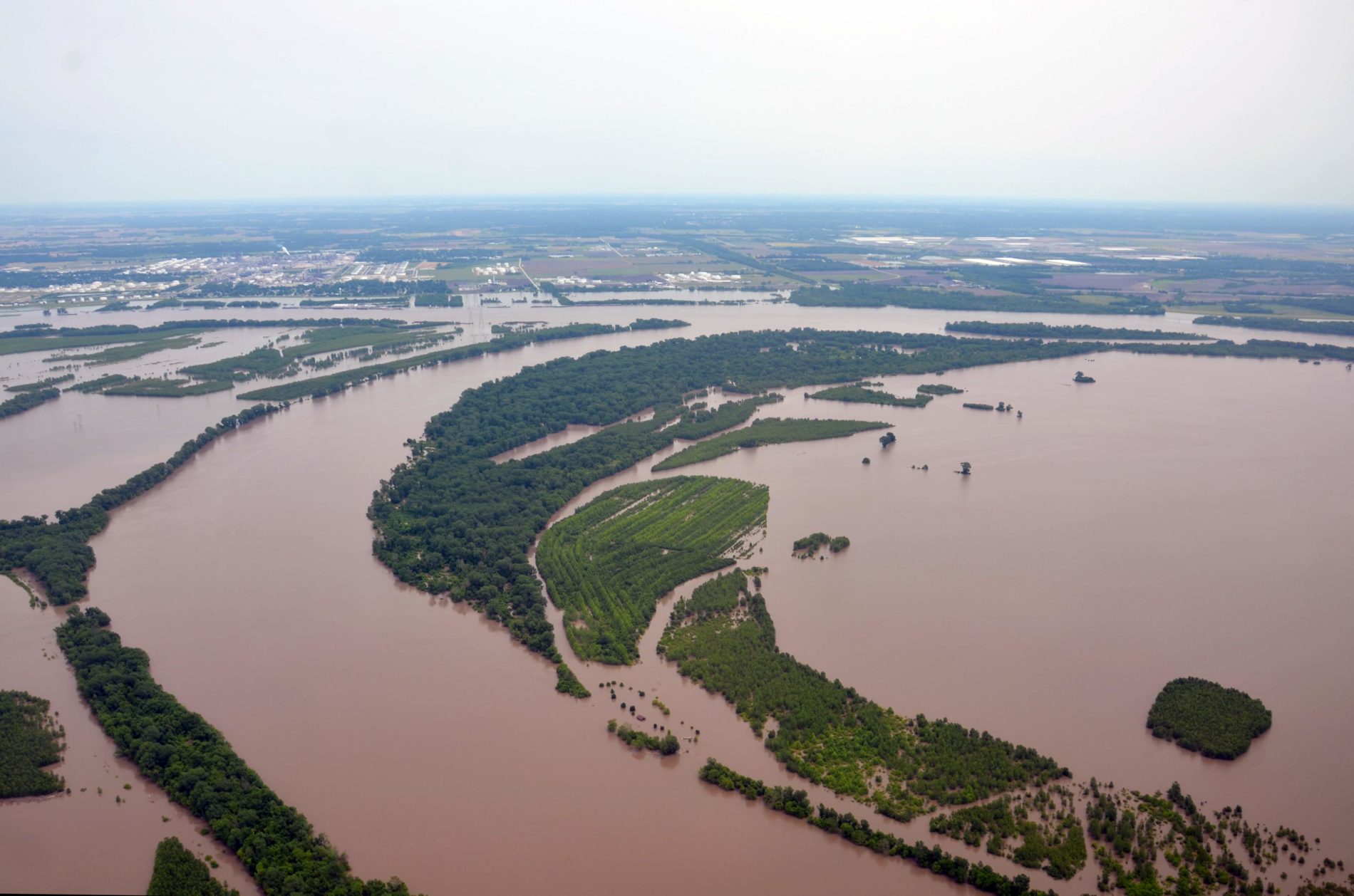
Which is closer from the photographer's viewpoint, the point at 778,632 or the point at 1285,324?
the point at 778,632

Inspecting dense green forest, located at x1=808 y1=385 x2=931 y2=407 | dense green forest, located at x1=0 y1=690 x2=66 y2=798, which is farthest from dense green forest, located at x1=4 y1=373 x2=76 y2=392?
dense green forest, located at x1=808 y1=385 x2=931 y2=407

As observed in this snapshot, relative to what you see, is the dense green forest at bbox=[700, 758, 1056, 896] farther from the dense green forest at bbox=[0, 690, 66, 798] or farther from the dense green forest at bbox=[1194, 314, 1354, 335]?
the dense green forest at bbox=[1194, 314, 1354, 335]

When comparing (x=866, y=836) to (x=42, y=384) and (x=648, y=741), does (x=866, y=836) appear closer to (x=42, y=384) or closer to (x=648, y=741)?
(x=648, y=741)

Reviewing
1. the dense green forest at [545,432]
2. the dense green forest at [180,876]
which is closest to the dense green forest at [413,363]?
Answer: the dense green forest at [545,432]

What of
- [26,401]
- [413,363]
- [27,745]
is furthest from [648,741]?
[26,401]

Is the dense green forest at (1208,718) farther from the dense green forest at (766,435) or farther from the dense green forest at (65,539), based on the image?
the dense green forest at (65,539)

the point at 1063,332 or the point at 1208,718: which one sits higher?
the point at 1063,332
